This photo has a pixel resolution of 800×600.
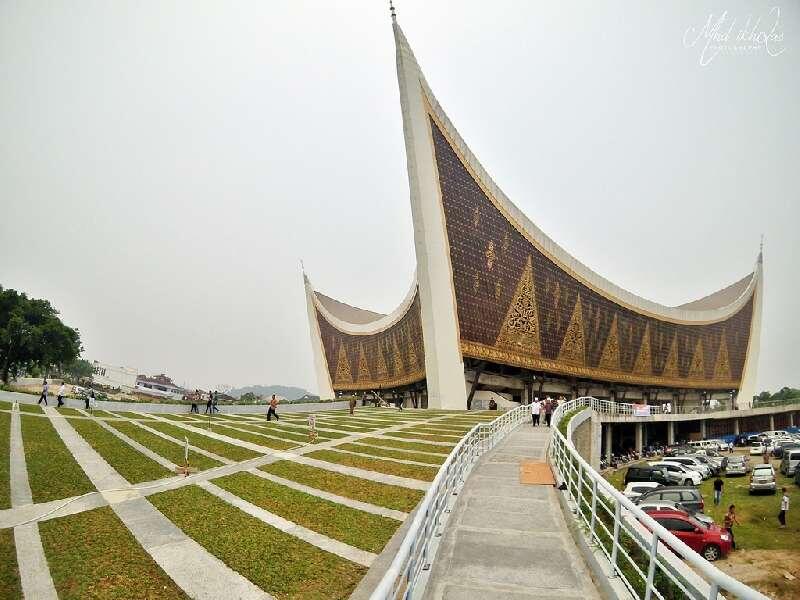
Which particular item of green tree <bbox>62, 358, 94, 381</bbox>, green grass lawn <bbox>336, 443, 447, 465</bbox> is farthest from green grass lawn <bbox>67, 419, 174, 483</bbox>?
green tree <bbox>62, 358, 94, 381</bbox>

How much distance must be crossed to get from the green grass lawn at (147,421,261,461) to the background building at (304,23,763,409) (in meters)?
14.9

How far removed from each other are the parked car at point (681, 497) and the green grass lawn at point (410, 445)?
6280 mm

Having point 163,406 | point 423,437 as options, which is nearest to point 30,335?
point 163,406

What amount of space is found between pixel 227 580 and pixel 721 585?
439 cm

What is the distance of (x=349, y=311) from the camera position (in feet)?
211

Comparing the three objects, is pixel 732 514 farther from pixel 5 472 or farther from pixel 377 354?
pixel 377 354

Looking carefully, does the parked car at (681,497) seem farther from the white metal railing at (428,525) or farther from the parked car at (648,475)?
the parked car at (648,475)

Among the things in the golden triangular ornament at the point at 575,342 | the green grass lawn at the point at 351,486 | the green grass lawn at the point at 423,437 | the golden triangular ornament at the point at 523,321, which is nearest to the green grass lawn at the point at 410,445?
the green grass lawn at the point at 423,437

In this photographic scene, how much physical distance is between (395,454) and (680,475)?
1578 cm

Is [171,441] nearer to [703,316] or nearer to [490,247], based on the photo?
[490,247]

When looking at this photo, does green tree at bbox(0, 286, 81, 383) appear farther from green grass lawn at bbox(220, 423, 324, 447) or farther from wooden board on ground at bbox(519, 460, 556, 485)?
wooden board on ground at bbox(519, 460, 556, 485)

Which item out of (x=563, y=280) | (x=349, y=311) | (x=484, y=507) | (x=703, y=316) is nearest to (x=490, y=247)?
(x=563, y=280)

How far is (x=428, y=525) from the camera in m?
4.66

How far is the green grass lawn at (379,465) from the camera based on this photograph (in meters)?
9.19
